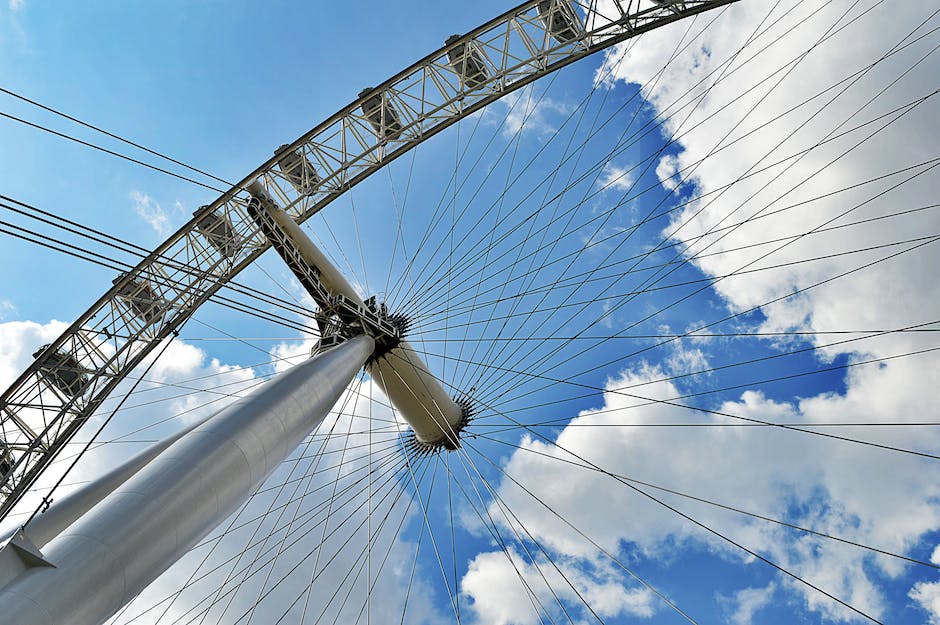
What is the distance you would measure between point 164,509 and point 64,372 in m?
15.1

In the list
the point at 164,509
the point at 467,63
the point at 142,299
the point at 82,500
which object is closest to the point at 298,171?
the point at 467,63

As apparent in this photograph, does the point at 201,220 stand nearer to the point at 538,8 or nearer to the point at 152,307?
the point at 152,307

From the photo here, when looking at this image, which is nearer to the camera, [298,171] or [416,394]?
[416,394]

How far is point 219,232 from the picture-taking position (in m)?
20.5

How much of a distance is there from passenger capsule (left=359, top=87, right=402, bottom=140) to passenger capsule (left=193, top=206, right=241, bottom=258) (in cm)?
548

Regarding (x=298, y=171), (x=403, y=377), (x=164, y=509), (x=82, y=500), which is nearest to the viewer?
(x=164, y=509)

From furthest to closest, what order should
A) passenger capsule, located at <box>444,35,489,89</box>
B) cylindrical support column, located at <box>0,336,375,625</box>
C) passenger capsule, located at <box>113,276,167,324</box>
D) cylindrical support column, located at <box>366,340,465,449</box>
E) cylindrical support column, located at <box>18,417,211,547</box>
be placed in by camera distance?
passenger capsule, located at <box>113,276,167,324</box> < cylindrical support column, located at <box>366,340,465,449</box> < passenger capsule, located at <box>444,35,489,89</box> < cylindrical support column, located at <box>18,417,211,547</box> < cylindrical support column, located at <box>0,336,375,625</box>

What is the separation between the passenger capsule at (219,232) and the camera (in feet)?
66.3

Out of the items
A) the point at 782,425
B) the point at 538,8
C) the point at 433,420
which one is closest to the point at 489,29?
the point at 538,8

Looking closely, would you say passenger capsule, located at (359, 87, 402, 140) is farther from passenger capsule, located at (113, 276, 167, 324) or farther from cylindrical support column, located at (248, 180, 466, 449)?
passenger capsule, located at (113, 276, 167, 324)

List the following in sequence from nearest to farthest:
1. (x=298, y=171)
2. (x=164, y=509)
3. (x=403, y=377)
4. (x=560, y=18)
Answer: (x=164, y=509) < (x=560, y=18) < (x=403, y=377) < (x=298, y=171)

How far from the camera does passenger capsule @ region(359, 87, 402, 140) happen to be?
19.0 m

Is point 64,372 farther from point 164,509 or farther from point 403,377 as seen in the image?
point 164,509

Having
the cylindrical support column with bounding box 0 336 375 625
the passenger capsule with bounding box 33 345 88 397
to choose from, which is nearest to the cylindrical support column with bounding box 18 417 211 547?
the cylindrical support column with bounding box 0 336 375 625
